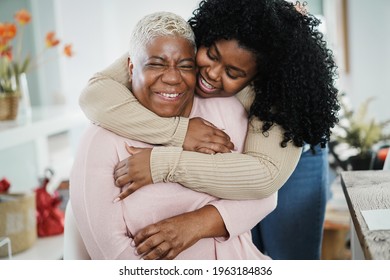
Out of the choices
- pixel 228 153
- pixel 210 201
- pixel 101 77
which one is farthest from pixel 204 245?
pixel 101 77

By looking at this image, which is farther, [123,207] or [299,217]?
[299,217]

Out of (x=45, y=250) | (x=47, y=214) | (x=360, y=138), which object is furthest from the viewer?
(x=360, y=138)

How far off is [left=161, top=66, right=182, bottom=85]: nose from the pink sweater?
0.54ft

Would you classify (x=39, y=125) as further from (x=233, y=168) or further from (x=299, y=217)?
(x=233, y=168)

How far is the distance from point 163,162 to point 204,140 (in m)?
0.11

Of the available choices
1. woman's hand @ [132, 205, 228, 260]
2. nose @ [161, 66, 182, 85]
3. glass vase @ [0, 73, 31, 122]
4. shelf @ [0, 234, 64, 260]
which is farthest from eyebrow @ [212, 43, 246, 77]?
glass vase @ [0, 73, 31, 122]

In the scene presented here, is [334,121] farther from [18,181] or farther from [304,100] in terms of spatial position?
[18,181]

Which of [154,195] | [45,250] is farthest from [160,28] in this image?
[45,250]

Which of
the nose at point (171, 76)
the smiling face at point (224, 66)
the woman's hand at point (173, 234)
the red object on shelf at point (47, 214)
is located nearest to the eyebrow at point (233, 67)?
the smiling face at point (224, 66)

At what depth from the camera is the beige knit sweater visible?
4.06 ft

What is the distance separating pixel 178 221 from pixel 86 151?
0.82 ft

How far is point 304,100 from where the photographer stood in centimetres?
130

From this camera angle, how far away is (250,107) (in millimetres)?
1351

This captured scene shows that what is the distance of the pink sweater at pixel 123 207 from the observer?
1248 millimetres
